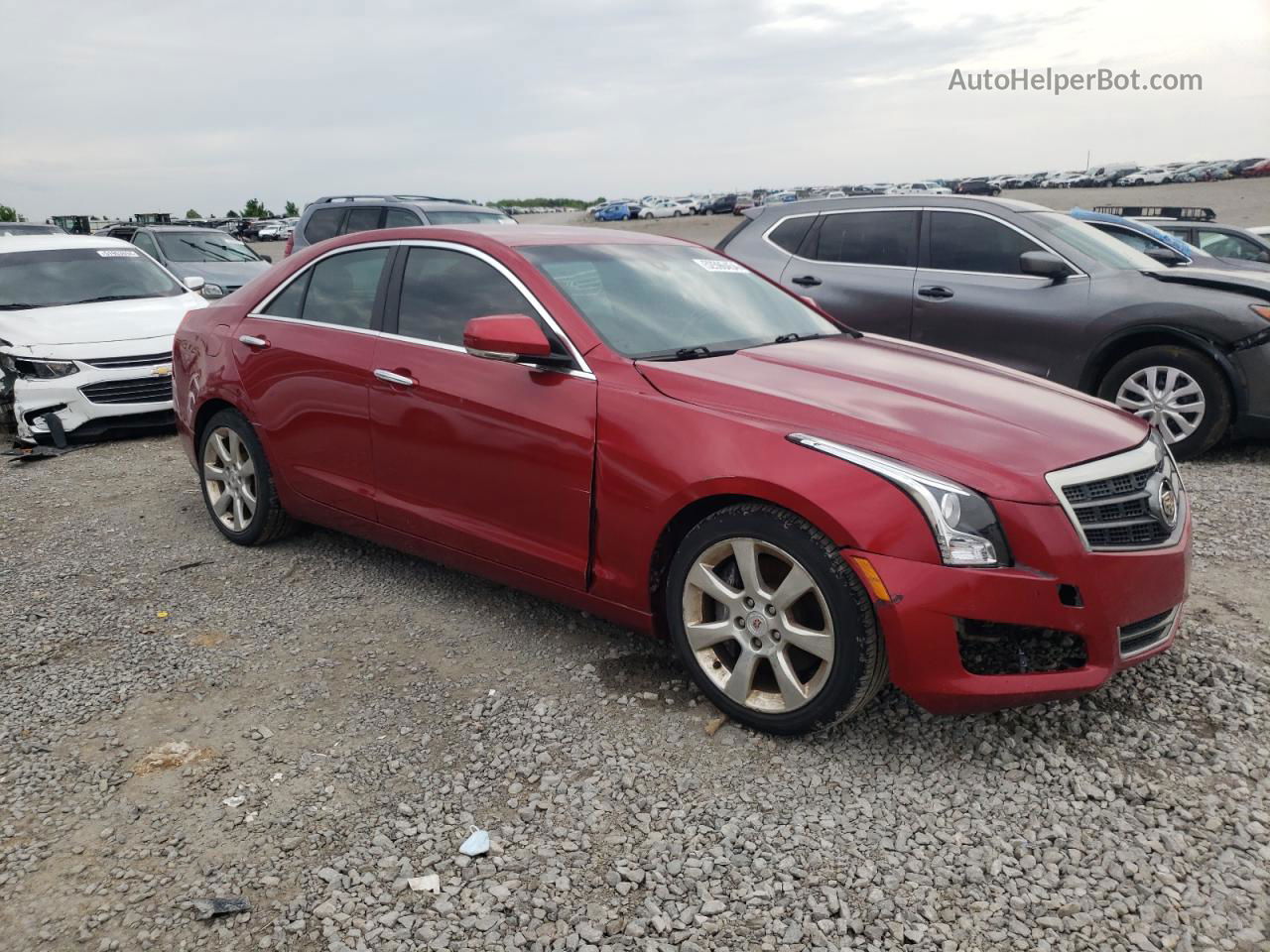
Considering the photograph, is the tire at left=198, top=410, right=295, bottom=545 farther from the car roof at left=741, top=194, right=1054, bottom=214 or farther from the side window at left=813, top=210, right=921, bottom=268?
the car roof at left=741, top=194, right=1054, bottom=214

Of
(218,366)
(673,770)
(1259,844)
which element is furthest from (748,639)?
(218,366)

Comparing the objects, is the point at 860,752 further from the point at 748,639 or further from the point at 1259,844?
the point at 1259,844

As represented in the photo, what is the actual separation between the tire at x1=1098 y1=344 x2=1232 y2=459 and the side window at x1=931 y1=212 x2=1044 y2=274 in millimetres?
1022

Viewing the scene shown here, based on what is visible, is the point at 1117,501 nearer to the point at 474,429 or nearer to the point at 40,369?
the point at 474,429

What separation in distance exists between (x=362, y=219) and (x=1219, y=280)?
8.52m

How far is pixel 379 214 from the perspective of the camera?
1117 centimetres

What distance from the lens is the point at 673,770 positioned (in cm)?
313

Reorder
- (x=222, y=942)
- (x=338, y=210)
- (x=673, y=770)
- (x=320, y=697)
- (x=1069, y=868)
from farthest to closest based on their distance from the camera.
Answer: (x=338, y=210), (x=320, y=697), (x=673, y=770), (x=1069, y=868), (x=222, y=942)

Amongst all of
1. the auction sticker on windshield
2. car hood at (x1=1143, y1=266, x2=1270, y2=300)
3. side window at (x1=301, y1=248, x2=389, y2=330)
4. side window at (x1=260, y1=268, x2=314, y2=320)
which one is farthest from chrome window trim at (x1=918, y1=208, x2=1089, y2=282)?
side window at (x1=260, y1=268, x2=314, y2=320)

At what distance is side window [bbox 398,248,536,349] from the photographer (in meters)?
3.98

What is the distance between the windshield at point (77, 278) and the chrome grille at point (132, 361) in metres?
1.21

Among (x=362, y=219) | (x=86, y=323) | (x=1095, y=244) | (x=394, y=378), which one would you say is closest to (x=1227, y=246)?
(x=1095, y=244)

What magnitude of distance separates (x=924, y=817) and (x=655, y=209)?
61.6 meters

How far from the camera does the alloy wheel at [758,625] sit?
10.0 feet
